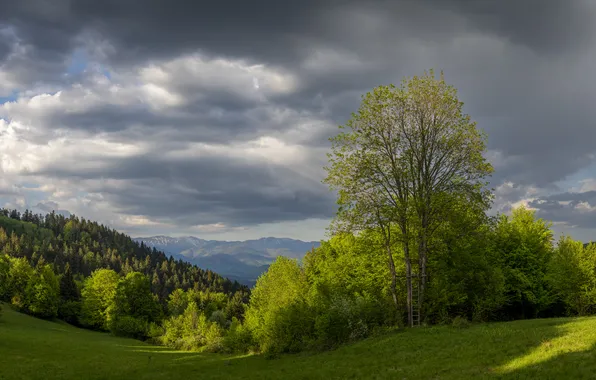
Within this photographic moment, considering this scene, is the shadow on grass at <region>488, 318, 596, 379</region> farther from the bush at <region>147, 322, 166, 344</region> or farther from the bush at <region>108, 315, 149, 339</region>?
the bush at <region>108, 315, 149, 339</region>

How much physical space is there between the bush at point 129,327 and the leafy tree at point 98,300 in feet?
34.4

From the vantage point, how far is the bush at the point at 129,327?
102750 millimetres

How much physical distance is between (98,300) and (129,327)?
21.2 metres

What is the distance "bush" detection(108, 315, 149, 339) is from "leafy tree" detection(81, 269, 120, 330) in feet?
34.4

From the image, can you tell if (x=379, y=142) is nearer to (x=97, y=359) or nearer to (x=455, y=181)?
(x=455, y=181)

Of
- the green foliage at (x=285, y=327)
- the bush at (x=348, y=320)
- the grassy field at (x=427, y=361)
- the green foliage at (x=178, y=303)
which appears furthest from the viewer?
the green foliage at (x=178, y=303)

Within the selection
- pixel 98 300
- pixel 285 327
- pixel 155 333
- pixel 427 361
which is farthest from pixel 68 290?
pixel 427 361

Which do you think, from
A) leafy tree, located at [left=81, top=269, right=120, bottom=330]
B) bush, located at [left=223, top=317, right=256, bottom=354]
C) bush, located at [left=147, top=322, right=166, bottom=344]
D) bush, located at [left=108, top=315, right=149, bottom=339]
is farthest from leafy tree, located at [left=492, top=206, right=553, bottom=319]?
leafy tree, located at [left=81, top=269, right=120, bottom=330]

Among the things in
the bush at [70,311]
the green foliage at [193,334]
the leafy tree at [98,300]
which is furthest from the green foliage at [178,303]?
the green foliage at [193,334]

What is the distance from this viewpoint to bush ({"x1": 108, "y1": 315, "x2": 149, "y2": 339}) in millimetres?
102750

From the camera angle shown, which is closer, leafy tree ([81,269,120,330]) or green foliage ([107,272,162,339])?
green foliage ([107,272,162,339])

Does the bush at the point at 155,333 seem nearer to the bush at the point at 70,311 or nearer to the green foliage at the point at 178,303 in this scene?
the bush at the point at 70,311

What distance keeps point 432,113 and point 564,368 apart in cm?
2744

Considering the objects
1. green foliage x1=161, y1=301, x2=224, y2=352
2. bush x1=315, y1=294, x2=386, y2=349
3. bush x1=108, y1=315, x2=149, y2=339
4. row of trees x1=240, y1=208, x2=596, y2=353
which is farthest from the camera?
bush x1=108, y1=315, x2=149, y2=339
